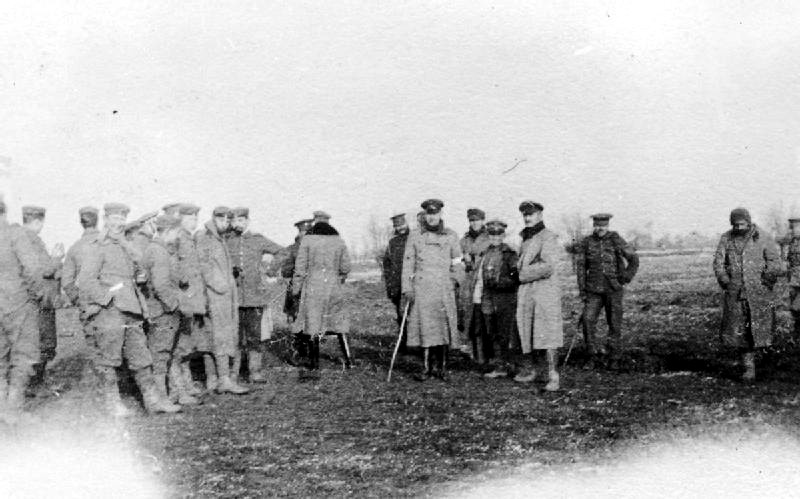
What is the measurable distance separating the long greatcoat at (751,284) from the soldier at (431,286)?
2.92 m

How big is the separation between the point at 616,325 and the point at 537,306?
224cm

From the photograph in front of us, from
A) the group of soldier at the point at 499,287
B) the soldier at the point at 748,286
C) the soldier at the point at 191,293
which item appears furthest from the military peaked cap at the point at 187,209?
the soldier at the point at 748,286

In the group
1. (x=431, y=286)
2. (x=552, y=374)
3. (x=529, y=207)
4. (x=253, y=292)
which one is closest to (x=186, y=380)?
(x=253, y=292)

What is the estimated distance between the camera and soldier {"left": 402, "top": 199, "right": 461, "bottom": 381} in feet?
26.7

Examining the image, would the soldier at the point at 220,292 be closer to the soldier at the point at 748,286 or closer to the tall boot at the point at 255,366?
the tall boot at the point at 255,366

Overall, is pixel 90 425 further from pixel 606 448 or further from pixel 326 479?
pixel 606 448

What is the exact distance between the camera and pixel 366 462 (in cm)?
487

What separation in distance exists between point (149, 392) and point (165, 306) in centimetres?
82

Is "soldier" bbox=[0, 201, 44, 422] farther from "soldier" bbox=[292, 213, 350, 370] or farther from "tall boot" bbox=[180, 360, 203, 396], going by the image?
"soldier" bbox=[292, 213, 350, 370]

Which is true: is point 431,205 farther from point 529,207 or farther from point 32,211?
point 32,211

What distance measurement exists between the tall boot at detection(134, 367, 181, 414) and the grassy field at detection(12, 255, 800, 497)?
0.19 metres

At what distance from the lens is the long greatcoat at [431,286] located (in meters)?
8.12

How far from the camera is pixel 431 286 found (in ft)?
27.0

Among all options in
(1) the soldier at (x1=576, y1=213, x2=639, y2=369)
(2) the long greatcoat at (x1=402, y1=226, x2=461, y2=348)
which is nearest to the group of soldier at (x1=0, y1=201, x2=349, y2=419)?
(2) the long greatcoat at (x1=402, y1=226, x2=461, y2=348)
